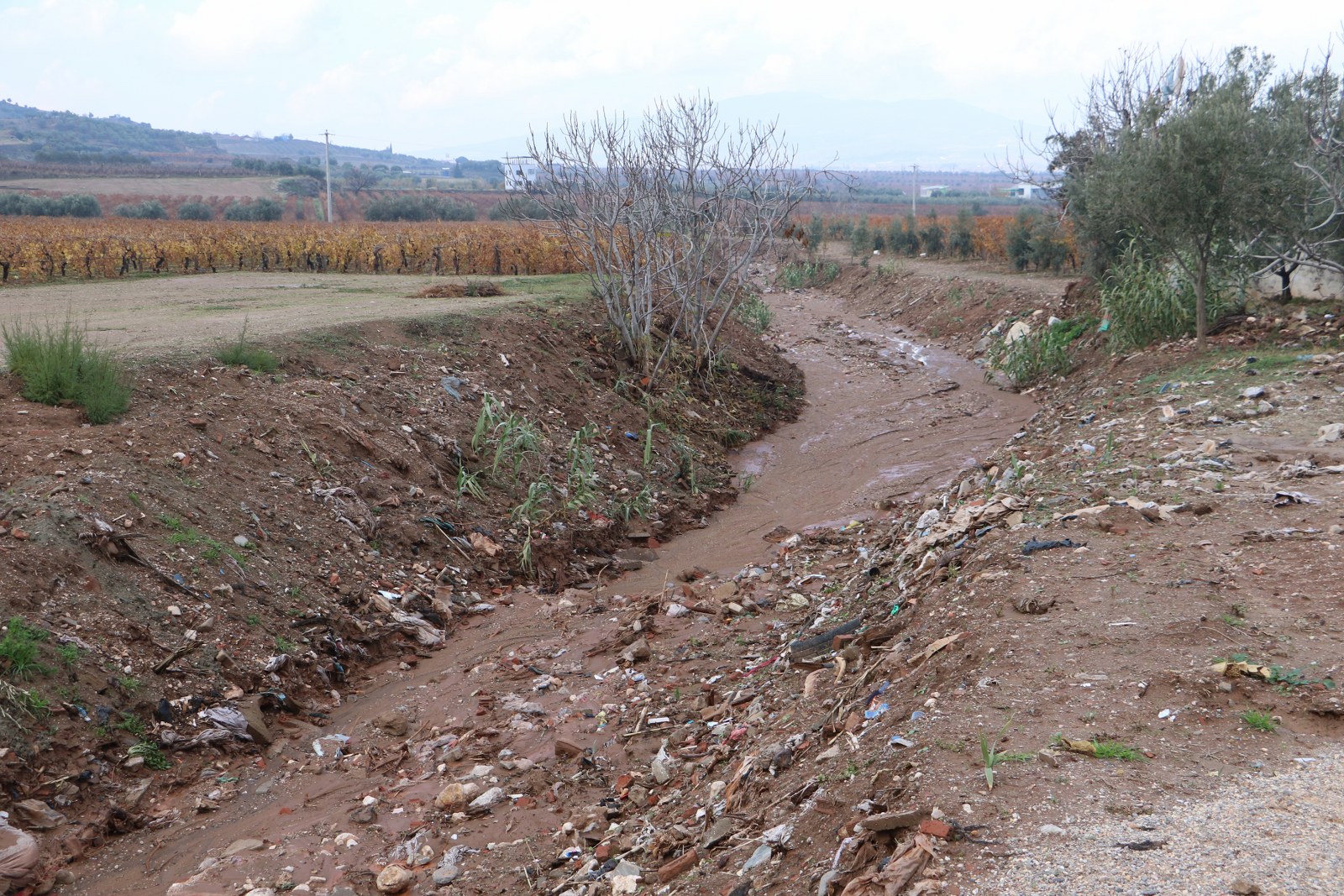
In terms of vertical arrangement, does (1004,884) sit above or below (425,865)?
above

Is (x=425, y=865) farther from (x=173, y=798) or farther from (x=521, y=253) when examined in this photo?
(x=521, y=253)

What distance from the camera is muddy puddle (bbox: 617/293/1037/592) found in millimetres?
8906

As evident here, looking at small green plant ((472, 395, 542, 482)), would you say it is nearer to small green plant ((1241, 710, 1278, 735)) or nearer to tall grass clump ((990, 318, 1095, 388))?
small green plant ((1241, 710, 1278, 735))

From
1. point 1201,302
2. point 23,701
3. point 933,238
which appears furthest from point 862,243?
point 23,701

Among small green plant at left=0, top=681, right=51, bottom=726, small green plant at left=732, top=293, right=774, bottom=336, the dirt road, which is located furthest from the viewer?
small green plant at left=732, top=293, right=774, bottom=336

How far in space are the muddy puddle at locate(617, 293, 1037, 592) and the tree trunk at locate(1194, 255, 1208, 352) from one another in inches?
91.2

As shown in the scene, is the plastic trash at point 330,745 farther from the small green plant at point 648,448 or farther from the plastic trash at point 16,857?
the small green plant at point 648,448

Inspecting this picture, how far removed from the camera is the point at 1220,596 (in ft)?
14.0

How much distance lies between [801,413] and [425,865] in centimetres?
1056

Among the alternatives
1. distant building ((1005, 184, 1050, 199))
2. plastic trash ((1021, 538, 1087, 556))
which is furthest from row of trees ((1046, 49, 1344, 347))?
distant building ((1005, 184, 1050, 199))

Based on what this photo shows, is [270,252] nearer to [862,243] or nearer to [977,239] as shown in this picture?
[862,243]

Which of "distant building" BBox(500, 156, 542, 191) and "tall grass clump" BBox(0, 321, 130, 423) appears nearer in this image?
"tall grass clump" BBox(0, 321, 130, 423)

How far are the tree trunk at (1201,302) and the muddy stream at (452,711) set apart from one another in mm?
2377

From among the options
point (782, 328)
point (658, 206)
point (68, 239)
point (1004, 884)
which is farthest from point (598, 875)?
point (68, 239)
